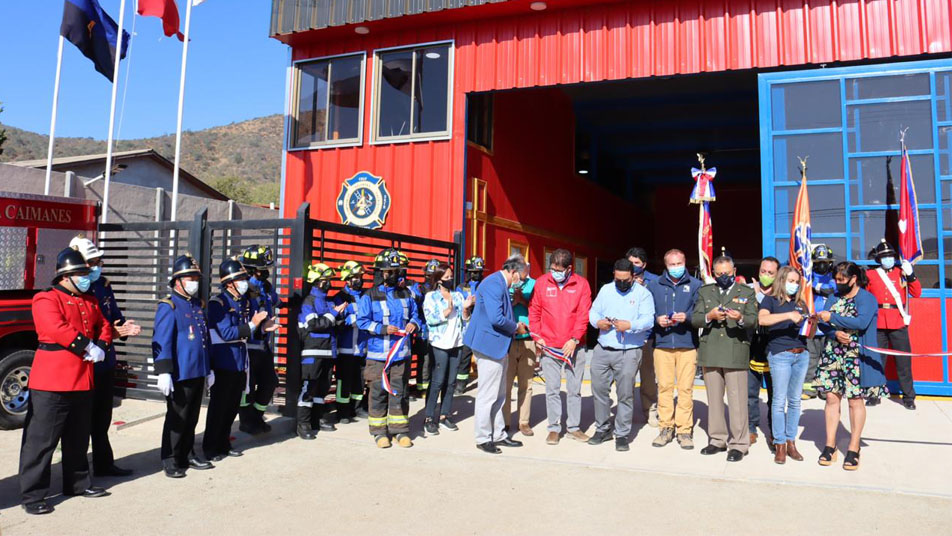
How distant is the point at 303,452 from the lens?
633 cm

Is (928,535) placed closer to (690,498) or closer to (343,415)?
(690,498)

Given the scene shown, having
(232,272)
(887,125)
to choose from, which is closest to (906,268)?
(887,125)

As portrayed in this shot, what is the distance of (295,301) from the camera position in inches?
281

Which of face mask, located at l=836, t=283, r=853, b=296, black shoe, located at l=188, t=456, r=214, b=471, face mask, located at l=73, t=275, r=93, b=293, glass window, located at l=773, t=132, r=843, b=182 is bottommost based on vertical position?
black shoe, located at l=188, t=456, r=214, b=471

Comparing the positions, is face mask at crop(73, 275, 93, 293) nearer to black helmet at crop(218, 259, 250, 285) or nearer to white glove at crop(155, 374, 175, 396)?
white glove at crop(155, 374, 175, 396)

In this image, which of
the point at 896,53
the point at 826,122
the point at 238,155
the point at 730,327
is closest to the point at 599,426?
the point at 730,327

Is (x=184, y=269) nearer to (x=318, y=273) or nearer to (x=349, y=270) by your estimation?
(x=318, y=273)

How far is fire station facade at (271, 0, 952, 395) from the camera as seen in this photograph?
9.18 metres

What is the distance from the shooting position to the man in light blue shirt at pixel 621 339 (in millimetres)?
6582

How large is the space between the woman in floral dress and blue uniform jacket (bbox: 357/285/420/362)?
3.92 m

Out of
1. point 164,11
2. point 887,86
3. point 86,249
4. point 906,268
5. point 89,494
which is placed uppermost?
point 164,11

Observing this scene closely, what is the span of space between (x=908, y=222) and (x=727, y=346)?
4494 millimetres

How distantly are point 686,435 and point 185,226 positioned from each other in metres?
6.21

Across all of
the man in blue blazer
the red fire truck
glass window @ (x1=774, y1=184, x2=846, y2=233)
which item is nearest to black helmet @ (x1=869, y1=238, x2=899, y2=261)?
glass window @ (x1=774, y1=184, x2=846, y2=233)
